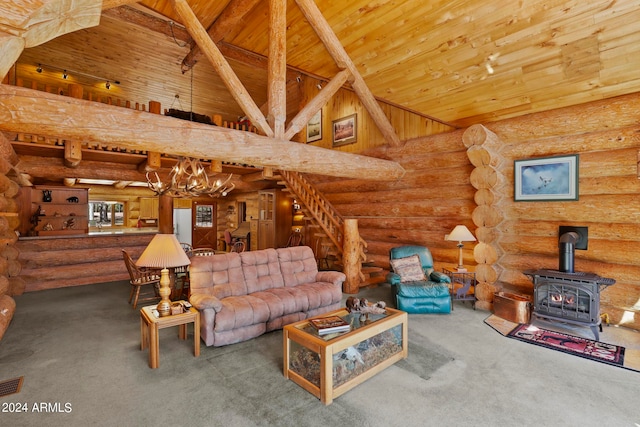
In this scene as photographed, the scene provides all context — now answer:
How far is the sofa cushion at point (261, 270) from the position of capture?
4.75m

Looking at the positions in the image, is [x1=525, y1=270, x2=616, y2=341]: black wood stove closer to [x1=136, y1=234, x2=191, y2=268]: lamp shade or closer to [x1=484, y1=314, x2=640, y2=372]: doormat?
[x1=484, y1=314, x2=640, y2=372]: doormat

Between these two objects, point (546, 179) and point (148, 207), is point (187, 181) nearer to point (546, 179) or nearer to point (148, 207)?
point (546, 179)

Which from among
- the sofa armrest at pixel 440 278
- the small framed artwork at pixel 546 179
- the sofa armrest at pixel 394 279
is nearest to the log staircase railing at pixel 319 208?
the sofa armrest at pixel 394 279

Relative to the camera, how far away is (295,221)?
38.3 ft

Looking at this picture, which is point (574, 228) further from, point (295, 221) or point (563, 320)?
point (295, 221)

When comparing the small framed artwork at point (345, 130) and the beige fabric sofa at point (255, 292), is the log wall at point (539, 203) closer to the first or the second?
the small framed artwork at point (345, 130)

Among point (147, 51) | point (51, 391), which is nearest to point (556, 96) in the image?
point (51, 391)

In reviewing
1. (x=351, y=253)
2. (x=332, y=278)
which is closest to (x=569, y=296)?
(x=332, y=278)

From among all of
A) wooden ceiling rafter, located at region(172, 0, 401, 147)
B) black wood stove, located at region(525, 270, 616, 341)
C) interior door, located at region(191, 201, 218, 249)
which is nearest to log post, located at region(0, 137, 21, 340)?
wooden ceiling rafter, located at region(172, 0, 401, 147)

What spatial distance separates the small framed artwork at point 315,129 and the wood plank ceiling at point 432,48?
265 centimetres

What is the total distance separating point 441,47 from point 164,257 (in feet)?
16.3

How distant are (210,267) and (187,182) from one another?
2.55 metres

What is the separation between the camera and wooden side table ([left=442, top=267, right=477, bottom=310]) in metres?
5.61

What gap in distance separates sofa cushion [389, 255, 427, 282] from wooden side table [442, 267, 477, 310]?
1.99 feet
